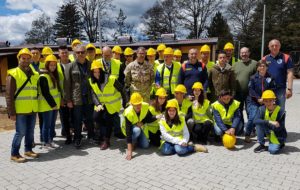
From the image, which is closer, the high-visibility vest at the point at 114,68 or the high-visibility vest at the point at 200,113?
the high-visibility vest at the point at 200,113

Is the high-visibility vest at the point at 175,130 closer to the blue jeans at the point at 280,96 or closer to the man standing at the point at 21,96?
the blue jeans at the point at 280,96

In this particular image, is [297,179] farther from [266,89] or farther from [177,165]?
[266,89]

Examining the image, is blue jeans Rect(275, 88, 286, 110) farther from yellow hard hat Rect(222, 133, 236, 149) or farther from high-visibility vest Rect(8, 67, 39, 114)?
high-visibility vest Rect(8, 67, 39, 114)

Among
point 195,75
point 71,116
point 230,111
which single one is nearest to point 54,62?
point 71,116

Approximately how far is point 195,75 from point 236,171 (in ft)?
7.74

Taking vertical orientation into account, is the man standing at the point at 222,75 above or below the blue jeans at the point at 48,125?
above

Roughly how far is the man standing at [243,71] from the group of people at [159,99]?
22 millimetres

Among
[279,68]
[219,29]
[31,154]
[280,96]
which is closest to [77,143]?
[31,154]

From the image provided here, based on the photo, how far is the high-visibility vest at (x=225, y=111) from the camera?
616 centimetres

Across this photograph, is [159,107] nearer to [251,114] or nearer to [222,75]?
[222,75]

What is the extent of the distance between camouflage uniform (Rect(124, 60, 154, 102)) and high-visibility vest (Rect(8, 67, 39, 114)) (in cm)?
203

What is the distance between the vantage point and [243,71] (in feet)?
21.4

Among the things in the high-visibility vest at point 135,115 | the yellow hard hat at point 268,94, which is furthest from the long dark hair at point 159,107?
the yellow hard hat at point 268,94

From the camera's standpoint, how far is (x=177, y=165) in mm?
5051
